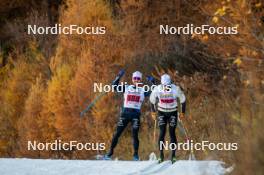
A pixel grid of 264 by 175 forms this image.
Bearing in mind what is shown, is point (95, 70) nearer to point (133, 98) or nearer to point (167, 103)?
point (133, 98)

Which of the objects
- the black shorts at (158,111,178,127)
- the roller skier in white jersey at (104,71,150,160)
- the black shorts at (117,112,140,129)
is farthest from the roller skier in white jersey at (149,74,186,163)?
the black shorts at (117,112,140,129)

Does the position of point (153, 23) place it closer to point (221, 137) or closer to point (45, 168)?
point (221, 137)

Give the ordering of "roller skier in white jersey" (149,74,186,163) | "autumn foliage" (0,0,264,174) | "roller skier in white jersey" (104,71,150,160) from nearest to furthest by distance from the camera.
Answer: "roller skier in white jersey" (149,74,186,163)
"roller skier in white jersey" (104,71,150,160)
"autumn foliage" (0,0,264,174)

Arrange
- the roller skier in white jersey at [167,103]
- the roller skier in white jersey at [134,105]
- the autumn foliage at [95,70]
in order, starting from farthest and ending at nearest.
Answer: the autumn foliage at [95,70], the roller skier in white jersey at [134,105], the roller skier in white jersey at [167,103]

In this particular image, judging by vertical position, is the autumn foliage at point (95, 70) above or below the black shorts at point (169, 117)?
above

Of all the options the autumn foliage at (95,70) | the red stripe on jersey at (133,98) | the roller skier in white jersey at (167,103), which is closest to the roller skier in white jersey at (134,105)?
the red stripe on jersey at (133,98)

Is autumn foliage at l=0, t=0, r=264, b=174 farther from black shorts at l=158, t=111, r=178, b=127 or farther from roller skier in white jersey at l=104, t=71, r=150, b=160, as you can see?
black shorts at l=158, t=111, r=178, b=127

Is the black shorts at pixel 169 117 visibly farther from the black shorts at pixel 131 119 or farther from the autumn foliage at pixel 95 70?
the autumn foliage at pixel 95 70

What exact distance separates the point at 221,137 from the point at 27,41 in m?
25.9

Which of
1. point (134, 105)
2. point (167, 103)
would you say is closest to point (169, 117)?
point (167, 103)

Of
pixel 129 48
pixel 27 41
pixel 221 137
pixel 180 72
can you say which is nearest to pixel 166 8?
pixel 129 48

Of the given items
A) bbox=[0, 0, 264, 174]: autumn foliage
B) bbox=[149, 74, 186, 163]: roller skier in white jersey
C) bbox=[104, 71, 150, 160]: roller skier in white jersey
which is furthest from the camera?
bbox=[0, 0, 264, 174]: autumn foliage

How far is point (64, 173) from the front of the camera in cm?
1096

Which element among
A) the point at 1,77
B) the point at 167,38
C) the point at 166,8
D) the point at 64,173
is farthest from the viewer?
the point at 1,77
